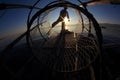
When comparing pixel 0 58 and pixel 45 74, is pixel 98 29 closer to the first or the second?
pixel 0 58

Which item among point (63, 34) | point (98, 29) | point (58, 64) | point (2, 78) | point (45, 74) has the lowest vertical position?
point (2, 78)

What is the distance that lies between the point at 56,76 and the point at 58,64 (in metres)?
0.56

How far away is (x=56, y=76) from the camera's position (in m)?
7.60

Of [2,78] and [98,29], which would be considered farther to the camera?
[2,78]

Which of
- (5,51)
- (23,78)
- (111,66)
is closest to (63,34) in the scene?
(111,66)

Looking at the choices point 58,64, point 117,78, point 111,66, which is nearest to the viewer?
point 117,78

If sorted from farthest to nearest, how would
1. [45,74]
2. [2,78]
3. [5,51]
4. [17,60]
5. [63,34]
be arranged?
[17,60] → [63,34] → [2,78] → [45,74] → [5,51]

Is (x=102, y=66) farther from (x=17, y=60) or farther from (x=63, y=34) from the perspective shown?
(x=17, y=60)

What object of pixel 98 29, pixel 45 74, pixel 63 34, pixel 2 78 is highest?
pixel 98 29

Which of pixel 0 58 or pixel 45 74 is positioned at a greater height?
pixel 0 58

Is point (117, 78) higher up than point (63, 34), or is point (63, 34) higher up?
point (63, 34)

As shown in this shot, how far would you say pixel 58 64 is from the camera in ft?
24.8

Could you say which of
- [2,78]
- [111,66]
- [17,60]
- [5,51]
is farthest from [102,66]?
[17,60]

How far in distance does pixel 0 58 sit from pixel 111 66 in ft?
26.0
